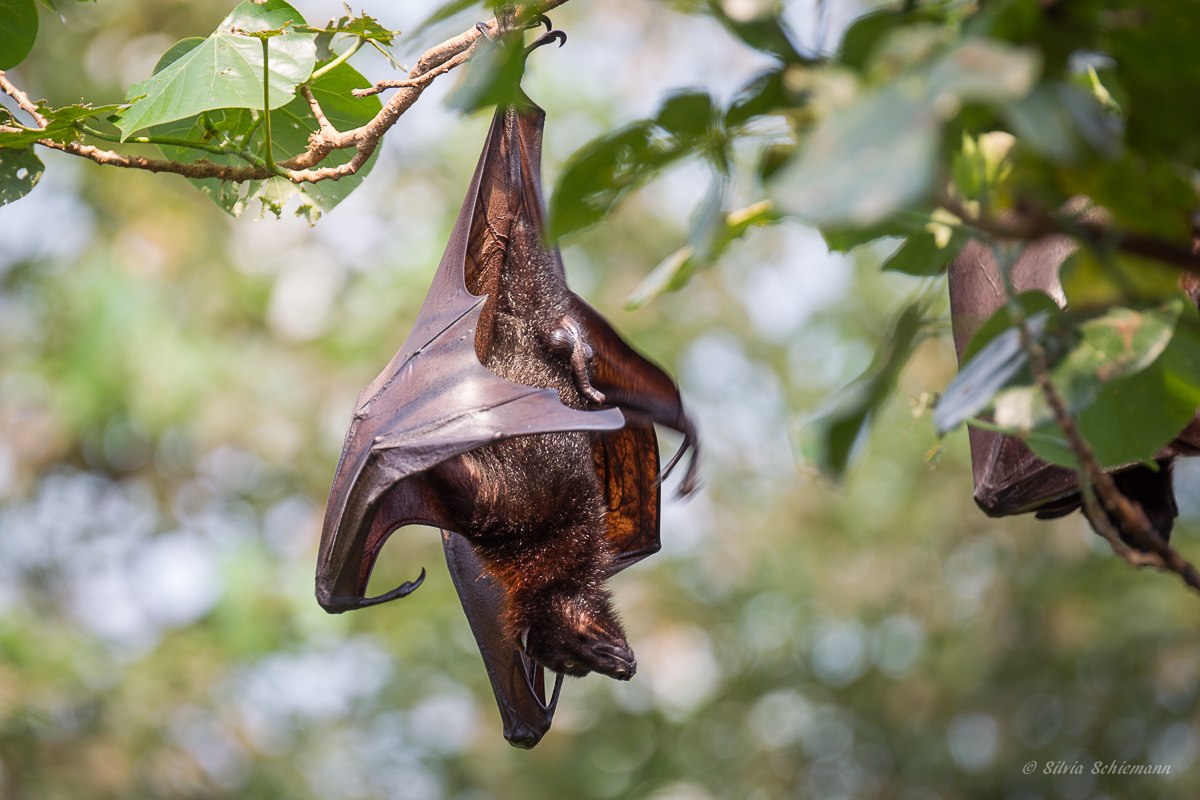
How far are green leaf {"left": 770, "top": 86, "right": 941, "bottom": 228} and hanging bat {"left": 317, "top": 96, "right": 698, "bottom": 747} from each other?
5.46ft

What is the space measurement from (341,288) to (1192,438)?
8.95 metres

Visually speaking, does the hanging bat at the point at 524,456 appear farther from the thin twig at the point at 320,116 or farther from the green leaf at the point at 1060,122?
the green leaf at the point at 1060,122

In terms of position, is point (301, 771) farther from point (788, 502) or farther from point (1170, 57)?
point (1170, 57)

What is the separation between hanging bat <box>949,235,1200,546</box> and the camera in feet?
7.13

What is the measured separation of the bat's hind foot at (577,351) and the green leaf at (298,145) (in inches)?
A: 27.8

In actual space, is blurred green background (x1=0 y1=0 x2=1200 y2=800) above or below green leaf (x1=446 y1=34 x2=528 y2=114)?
below

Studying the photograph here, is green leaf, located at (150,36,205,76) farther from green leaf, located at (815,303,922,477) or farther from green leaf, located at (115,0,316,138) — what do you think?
green leaf, located at (815,303,922,477)

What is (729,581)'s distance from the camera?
1094cm

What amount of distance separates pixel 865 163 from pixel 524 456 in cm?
208

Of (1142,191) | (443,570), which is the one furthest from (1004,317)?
(443,570)

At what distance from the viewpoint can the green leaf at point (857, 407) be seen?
0.99 m

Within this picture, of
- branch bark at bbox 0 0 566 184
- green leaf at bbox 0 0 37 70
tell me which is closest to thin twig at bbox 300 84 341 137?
branch bark at bbox 0 0 566 184

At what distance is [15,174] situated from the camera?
6.11 feet

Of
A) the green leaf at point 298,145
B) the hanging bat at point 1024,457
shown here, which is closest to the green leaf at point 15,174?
the green leaf at point 298,145
